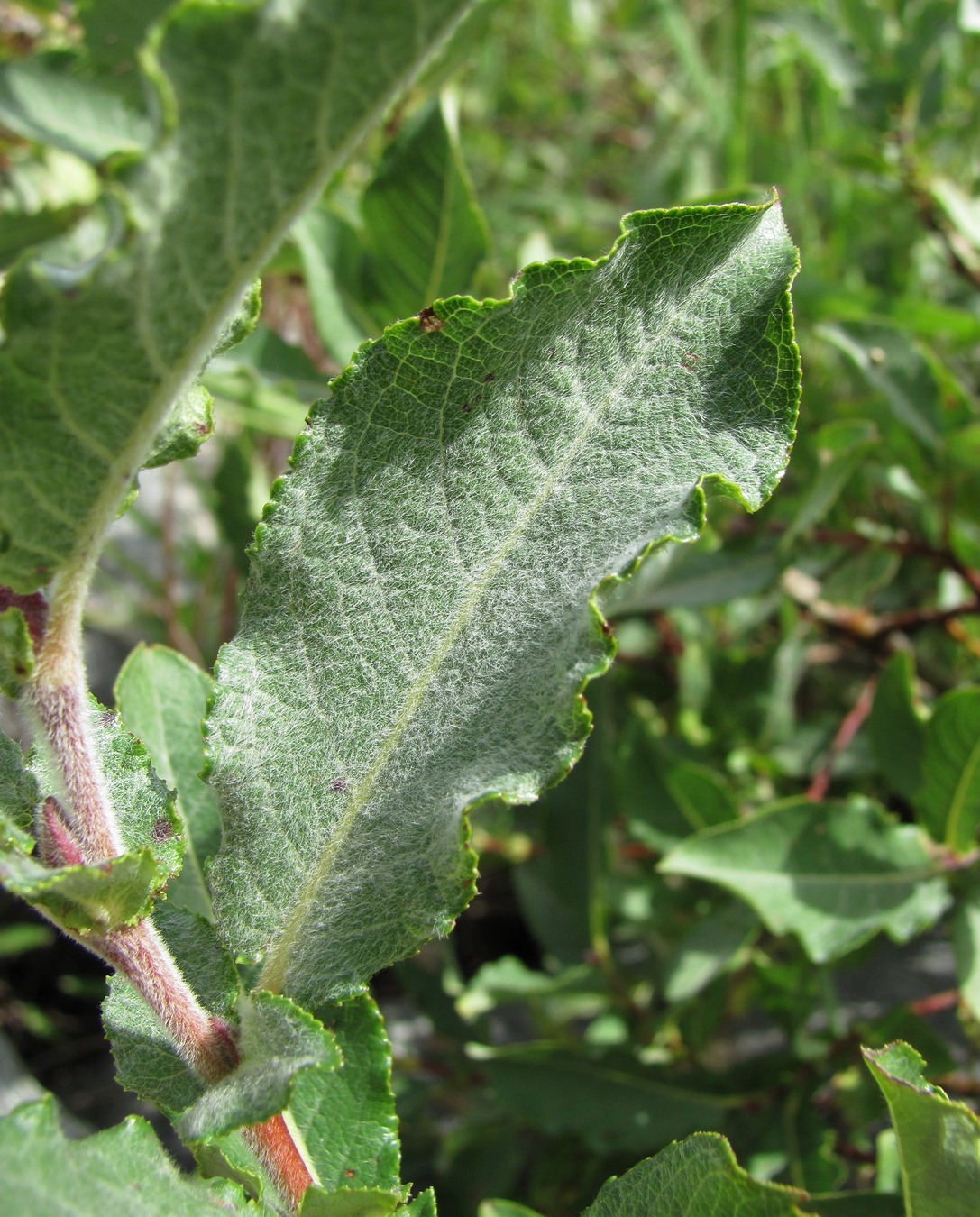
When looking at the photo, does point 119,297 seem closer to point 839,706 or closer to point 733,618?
point 733,618

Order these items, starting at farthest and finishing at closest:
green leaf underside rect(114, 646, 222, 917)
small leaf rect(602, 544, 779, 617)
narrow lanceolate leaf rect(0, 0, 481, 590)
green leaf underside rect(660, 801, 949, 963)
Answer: small leaf rect(602, 544, 779, 617) < green leaf underside rect(660, 801, 949, 963) < green leaf underside rect(114, 646, 222, 917) < narrow lanceolate leaf rect(0, 0, 481, 590)

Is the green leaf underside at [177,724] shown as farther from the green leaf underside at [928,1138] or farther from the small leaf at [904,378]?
the small leaf at [904,378]

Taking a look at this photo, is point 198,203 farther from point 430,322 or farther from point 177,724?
point 177,724

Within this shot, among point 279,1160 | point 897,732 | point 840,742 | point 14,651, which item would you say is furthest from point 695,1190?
point 840,742

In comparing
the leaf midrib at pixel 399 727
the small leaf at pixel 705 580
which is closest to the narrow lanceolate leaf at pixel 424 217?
the small leaf at pixel 705 580

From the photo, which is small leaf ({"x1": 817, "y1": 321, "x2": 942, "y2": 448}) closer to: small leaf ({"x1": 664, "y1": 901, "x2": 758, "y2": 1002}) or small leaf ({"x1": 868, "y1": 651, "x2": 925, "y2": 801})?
small leaf ({"x1": 868, "y1": 651, "x2": 925, "y2": 801})

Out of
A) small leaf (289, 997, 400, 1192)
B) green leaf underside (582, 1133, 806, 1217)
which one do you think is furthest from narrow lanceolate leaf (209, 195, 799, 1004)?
green leaf underside (582, 1133, 806, 1217)

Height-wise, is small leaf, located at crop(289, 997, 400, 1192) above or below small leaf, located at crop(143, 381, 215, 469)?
below
